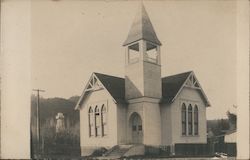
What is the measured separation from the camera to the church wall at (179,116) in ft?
12.2

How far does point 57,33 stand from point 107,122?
1.15 metres

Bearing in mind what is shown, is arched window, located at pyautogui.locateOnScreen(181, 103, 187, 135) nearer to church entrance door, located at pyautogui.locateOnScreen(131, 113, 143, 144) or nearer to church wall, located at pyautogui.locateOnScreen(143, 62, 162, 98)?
church wall, located at pyautogui.locateOnScreen(143, 62, 162, 98)

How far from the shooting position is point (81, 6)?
3.68 meters

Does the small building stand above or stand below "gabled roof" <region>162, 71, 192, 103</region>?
below

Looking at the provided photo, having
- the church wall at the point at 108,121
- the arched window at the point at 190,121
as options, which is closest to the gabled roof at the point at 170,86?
the arched window at the point at 190,121

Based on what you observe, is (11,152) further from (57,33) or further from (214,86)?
(214,86)

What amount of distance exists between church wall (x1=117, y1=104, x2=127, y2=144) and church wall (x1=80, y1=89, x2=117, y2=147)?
0.04 m

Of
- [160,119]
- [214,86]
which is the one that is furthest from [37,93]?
[214,86]

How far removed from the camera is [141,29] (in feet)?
12.1

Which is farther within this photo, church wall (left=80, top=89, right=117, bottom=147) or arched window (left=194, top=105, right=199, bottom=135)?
arched window (left=194, top=105, right=199, bottom=135)

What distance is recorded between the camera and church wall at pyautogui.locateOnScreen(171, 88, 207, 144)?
147 inches

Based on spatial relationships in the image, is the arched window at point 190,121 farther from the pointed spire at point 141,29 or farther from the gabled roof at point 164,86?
the pointed spire at point 141,29

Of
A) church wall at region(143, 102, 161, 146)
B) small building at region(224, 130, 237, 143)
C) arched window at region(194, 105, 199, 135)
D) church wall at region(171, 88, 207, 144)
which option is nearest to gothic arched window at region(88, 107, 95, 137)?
church wall at region(143, 102, 161, 146)

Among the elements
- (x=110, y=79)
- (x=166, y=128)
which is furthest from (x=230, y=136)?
(x=110, y=79)
